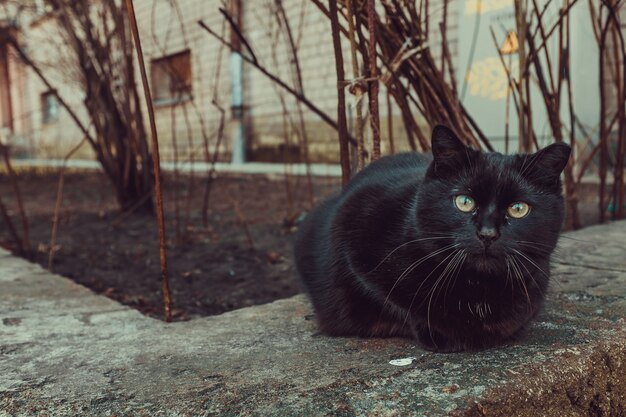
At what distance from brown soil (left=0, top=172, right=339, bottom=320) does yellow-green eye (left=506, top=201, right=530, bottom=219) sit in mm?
1204

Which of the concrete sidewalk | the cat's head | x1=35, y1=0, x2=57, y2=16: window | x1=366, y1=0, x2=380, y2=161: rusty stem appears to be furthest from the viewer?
x1=35, y1=0, x2=57, y2=16: window

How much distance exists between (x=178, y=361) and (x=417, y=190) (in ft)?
2.00

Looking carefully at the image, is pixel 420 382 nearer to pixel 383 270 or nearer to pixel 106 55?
pixel 383 270

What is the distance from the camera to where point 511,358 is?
3.62 ft

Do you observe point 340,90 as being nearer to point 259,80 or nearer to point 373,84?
point 373,84

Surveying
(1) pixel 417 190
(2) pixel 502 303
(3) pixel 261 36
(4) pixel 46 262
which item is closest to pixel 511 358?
(2) pixel 502 303

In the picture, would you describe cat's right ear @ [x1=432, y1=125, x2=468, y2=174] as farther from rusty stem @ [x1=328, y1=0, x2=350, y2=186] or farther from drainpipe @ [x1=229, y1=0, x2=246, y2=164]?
drainpipe @ [x1=229, y1=0, x2=246, y2=164]

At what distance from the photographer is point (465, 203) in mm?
1112

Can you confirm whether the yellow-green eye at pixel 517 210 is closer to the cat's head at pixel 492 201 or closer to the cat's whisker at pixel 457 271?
the cat's head at pixel 492 201

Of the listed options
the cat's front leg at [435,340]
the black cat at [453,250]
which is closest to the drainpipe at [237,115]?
the black cat at [453,250]

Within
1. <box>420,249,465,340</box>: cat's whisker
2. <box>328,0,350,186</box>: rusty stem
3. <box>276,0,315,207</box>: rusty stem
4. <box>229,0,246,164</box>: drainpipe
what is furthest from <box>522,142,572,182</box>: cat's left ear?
<box>229,0,246,164</box>: drainpipe

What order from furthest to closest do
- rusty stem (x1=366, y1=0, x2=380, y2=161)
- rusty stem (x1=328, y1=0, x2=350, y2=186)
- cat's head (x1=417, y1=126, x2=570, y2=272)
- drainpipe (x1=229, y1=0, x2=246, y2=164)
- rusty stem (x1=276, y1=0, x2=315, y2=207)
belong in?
drainpipe (x1=229, y1=0, x2=246, y2=164) < rusty stem (x1=276, y1=0, x2=315, y2=207) < rusty stem (x1=328, y1=0, x2=350, y2=186) < rusty stem (x1=366, y1=0, x2=380, y2=161) < cat's head (x1=417, y1=126, x2=570, y2=272)

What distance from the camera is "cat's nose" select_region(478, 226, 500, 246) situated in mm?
1045

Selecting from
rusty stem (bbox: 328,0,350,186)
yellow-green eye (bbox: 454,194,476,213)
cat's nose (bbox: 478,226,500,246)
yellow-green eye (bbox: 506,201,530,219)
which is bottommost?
cat's nose (bbox: 478,226,500,246)
